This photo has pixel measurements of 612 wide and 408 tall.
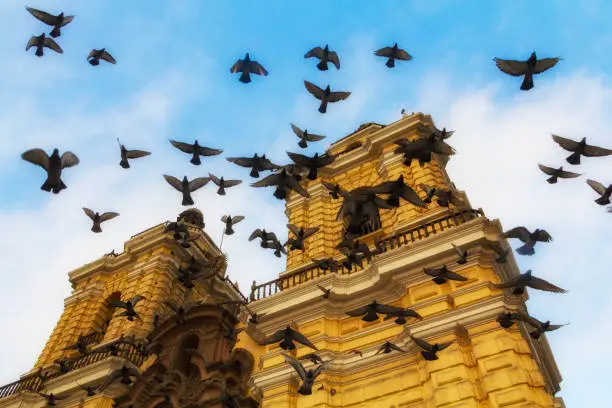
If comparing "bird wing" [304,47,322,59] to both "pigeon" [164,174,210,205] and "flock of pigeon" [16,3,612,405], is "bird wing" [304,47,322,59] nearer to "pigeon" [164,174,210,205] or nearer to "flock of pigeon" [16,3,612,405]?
"flock of pigeon" [16,3,612,405]

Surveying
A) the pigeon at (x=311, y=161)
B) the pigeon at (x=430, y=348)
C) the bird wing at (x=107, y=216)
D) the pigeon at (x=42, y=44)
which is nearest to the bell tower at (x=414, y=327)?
the pigeon at (x=430, y=348)

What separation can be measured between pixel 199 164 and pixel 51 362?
14.3 m

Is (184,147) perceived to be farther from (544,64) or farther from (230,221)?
(544,64)

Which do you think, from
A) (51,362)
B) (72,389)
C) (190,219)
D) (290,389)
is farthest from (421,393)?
(190,219)

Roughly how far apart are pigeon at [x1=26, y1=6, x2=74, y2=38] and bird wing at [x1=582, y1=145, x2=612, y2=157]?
8822 mm

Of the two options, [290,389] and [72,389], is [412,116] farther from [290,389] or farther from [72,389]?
[72,389]

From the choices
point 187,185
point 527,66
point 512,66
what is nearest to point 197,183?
point 187,185

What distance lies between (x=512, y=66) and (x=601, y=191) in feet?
9.09

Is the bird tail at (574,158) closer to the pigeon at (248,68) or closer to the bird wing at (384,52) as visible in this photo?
the bird wing at (384,52)

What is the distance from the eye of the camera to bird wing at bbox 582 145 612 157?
7.99 meters

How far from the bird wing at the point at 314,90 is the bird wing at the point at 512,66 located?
2.90 metres

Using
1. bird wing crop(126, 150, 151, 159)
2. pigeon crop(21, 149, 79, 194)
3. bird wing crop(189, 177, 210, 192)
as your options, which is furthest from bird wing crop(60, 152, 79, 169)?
bird wing crop(189, 177, 210, 192)

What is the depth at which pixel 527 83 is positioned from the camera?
7504 millimetres

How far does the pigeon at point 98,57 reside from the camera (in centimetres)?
941
